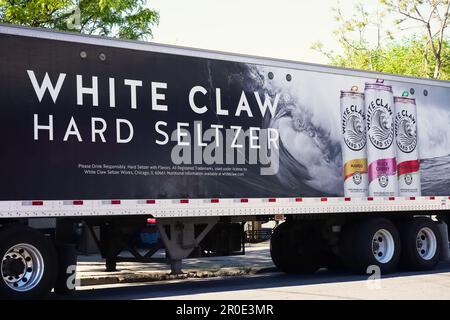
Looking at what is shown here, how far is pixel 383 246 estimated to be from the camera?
579 inches

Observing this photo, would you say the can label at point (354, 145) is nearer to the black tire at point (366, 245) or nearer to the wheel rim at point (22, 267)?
the black tire at point (366, 245)

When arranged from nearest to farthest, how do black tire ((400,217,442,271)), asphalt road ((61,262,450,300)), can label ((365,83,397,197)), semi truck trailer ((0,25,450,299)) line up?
semi truck trailer ((0,25,450,299)) → asphalt road ((61,262,450,300)) → can label ((365,83,397,197)) → black tire ((400,217,442,271))

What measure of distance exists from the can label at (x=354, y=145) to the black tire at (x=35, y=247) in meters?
6.07

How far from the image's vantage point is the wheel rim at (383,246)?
14.5 meters

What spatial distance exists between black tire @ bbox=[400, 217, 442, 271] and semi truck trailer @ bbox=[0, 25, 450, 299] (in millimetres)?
29

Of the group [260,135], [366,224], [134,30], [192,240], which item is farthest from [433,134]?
[134,30]

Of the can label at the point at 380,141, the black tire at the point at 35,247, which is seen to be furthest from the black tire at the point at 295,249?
the black tire at the point at 35,247

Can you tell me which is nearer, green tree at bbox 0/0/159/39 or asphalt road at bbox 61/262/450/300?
asphalt road at bbox 61/262/450/300

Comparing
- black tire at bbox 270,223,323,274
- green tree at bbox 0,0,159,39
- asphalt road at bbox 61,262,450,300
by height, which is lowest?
asphalt road at bbox 61,262,450,300

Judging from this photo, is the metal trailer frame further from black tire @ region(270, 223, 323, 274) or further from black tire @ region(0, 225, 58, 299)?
black tire @ region(270, 223, 323, 274)

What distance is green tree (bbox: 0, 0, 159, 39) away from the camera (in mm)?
16484

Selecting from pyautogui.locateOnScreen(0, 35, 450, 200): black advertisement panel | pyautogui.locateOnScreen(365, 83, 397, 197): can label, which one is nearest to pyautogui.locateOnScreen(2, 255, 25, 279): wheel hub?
pyautogui.locateOnScreen(0, 35, 450, 200): black advertisement panel

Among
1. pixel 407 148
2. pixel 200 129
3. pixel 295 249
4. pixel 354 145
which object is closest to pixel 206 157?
pixel 200 129

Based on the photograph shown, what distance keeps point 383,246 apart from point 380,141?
208 cm
